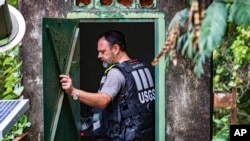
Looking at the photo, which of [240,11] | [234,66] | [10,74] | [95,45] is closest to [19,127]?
[10,74]

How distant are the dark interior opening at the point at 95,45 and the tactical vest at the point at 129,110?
123 inches

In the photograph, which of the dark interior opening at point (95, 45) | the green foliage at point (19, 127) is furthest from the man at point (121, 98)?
the dark interior opening at point (95, 45)

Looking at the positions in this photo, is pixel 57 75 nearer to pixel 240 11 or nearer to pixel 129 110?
pixel 129 110

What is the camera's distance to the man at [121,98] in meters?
4.08

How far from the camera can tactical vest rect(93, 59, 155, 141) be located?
4168 mm

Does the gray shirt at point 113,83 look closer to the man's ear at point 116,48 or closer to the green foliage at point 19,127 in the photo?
the man's ear at point 116,48

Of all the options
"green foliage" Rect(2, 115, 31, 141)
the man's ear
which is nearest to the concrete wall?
"green foliage" Rect(2, 115, 31, 141)

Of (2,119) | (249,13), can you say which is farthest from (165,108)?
(249,13)

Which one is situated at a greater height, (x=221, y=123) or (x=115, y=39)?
(x=115, y=39)

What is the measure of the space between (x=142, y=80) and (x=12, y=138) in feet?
3.82

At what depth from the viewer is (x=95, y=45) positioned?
761cm

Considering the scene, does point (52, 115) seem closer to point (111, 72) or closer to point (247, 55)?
point (111, 72)

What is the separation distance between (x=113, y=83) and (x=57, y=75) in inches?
18.5

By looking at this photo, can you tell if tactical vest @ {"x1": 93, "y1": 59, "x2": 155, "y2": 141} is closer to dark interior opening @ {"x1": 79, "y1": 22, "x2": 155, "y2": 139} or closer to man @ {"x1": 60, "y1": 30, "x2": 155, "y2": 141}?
man @ {"x1": 60, "y1": 30, "x2": 155, "y2": 141}
